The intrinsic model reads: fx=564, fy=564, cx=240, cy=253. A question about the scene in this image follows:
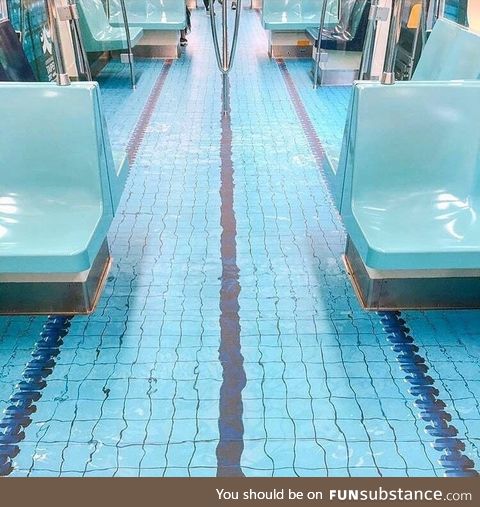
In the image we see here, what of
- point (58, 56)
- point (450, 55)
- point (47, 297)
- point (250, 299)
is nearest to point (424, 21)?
point (450, 55)

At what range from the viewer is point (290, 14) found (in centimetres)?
853

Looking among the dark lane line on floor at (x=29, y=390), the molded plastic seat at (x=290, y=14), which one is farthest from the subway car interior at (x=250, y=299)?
the molded plastic seat at (x=290, y=14)

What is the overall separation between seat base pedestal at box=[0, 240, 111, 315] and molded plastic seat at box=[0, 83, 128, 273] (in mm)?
236

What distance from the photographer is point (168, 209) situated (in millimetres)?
3643

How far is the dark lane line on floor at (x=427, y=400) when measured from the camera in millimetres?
1878

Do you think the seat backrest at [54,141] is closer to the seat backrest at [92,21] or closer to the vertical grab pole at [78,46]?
the vertical grab pole at [78,46]

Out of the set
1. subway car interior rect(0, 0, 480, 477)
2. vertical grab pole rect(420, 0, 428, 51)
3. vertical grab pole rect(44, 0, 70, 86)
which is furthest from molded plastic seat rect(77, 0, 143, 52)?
vertical grab pole rect(44, 0, 70, 86)

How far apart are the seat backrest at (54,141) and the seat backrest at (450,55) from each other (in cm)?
197

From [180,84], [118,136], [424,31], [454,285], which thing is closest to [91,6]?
[180,84]

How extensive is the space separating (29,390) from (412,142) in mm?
1969

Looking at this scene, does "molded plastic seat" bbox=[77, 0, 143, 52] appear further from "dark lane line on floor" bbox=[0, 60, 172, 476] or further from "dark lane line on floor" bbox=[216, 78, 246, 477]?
"dark lane line on floor" bbox=[0, 60, 172, 476]

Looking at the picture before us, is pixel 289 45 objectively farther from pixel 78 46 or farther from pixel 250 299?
pixel 250 299

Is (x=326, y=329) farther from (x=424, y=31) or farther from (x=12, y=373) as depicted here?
(x=424, y=31)
